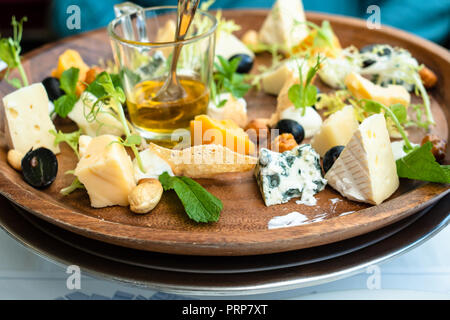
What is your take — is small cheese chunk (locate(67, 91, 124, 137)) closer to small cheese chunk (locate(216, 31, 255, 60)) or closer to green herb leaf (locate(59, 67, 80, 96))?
green herb leaf (locate(59, 67, 80, 96))

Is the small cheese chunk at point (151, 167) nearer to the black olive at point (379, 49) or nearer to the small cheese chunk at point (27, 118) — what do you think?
the small cheese chunk at point (27, 118)

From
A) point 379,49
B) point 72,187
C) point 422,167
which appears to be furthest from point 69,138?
point 379,49

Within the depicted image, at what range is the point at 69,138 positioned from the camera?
117 cm

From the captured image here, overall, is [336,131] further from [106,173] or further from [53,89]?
[53,89]

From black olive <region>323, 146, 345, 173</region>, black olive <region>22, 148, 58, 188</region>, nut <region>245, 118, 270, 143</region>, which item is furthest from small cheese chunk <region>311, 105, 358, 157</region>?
black olive <region>22, 148, 58, 188</region>

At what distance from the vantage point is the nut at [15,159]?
3.55 ft

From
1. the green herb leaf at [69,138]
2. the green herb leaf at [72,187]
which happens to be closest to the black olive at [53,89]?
the green herb leaf at [69,138]

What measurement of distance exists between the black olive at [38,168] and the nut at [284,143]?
0.52m

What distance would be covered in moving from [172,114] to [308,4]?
1.69 metres

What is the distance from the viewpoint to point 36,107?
113 centimetres

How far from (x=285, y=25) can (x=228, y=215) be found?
91cm

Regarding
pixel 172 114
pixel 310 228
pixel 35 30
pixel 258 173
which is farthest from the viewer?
pixel 35 30

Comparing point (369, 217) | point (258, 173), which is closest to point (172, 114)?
point (258, 173)
